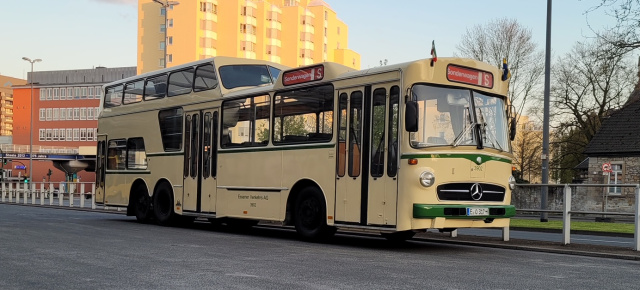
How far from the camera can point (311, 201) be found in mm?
14578

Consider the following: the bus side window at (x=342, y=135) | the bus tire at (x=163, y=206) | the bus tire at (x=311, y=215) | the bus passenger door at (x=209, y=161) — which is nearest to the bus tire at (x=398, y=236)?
the bus tire at (x=311, y=215)

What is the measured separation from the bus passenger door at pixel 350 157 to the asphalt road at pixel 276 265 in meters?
0.70

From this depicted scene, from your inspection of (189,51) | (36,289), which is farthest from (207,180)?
(189,51)

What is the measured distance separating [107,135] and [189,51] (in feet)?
256

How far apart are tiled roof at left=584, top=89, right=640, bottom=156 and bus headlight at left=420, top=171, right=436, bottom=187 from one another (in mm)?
35813

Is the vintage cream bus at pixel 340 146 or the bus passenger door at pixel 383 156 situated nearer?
the vintage cream bus at pixel 340 146

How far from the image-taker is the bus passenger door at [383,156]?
41.9ft

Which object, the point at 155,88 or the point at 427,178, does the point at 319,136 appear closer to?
the point at 427,178

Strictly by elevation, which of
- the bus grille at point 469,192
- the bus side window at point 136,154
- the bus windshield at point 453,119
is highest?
Answer: the bus windshield at point 453,119

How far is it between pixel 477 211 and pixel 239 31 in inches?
3695

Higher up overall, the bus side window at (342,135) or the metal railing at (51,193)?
the bus side window at (342,135)

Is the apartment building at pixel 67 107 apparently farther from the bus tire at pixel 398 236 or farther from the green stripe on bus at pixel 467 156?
the green stripe on bus at pixel 467 156

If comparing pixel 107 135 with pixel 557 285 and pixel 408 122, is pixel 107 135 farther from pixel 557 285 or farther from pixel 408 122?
pixel 557 285

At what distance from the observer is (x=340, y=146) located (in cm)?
1385
